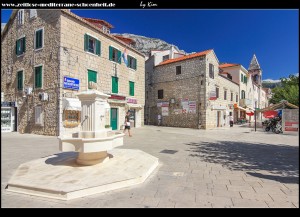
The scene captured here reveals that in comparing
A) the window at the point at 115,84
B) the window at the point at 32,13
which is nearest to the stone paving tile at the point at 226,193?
the window at the point at 115,84

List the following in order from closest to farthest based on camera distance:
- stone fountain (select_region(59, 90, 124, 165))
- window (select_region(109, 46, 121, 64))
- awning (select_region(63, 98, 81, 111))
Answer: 1. stone fountain (select_region(59, 90, 124, 165))
2. awning (select_region(63, 98, 81, 111))
3. window (select_region(109, 46, 121, 64))

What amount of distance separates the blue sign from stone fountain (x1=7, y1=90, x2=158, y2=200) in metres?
8.58

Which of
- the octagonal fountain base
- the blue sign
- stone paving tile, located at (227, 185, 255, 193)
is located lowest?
stone paving tile, located at (227, 185, 255, 193)

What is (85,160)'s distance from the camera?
221 inches

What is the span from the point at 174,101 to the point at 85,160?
62.7ft

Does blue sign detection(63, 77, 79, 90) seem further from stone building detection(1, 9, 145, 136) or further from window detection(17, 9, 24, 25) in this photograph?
window detection(17, 9, 24, 25)

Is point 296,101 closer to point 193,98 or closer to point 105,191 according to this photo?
point 105,191

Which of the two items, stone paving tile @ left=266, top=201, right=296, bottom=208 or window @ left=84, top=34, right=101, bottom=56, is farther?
window @ left=84, top=34, right=101, bottom=56

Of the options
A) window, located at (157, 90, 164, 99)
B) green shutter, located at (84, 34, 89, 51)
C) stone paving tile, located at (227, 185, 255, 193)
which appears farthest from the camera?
window, located at (157, 90, 164, 99)

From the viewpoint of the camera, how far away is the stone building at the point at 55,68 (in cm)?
1380

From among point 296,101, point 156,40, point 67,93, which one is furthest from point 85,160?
point 156,40

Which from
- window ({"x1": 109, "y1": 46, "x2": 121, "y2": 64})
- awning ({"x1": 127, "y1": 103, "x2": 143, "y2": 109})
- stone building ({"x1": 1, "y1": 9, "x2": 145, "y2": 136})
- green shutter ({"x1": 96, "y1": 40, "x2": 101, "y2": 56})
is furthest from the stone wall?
awning ({"x1": 127, "y1": 103, "x2": 143, "y2": 109})

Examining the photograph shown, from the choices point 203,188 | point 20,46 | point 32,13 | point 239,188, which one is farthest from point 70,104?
point 239,188

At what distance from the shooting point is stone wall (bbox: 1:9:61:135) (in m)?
13.9
